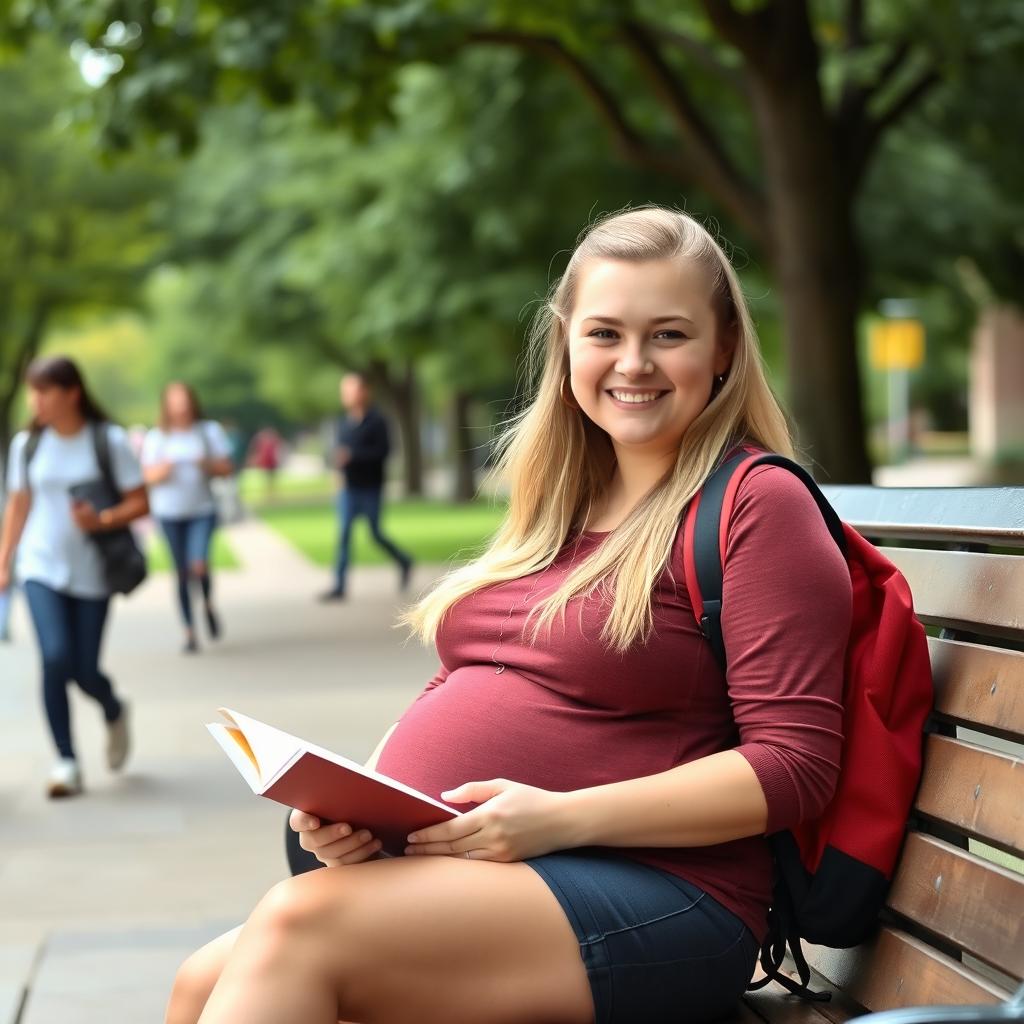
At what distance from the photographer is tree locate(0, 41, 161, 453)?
108 feet

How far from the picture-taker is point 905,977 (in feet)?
8.64

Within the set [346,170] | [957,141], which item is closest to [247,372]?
[346,170]

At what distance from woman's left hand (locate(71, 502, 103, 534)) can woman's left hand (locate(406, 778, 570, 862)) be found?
5.56 metres

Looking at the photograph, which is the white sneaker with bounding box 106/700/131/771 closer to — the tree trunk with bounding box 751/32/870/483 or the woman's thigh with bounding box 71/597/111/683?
the woman's thigh with bounding box 71/597/111/683

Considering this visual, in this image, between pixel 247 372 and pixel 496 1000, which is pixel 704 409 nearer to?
pixel 496 1000

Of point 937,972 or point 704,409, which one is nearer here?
point 937,972

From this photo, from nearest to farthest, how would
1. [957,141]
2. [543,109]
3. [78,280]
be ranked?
1. [543,109]
2. [957,141]
3. [78,280]

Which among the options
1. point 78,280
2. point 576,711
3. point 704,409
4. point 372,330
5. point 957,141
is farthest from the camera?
point 78,280

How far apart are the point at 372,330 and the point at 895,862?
22934 mm

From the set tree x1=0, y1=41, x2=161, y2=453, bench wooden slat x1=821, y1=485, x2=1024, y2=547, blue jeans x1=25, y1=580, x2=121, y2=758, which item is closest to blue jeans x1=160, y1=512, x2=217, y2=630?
blue jeans x1=25, y1=580, x2=121, y2=758

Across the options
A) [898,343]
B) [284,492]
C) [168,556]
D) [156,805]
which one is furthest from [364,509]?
[284,492]

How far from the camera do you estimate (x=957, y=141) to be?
22734mm

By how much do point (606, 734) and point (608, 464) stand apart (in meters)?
0.60

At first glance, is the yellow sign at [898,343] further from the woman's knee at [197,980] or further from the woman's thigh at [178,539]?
the woman's knee at [197,980]
